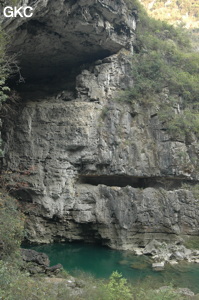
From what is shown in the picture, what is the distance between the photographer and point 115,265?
40.3ft

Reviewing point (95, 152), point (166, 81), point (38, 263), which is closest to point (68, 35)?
point (95, 152)

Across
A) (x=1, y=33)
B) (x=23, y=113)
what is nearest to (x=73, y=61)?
(x=23, y=113)

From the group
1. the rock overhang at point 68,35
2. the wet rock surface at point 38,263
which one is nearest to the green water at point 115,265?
the wet rock surface at point 38,263

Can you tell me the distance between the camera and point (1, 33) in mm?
8641

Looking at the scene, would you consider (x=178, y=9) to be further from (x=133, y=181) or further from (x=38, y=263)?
(x=38, y=263)

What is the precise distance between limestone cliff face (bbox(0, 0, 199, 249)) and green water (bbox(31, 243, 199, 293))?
0.75 m

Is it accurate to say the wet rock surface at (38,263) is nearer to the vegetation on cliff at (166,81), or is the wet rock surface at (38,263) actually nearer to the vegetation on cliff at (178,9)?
the vegetation on cliff at (166,81)

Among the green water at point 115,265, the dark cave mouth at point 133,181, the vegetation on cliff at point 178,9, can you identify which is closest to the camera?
the green water at point 115,265

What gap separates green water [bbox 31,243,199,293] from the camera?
10.4m

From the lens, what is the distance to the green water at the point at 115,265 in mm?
10393

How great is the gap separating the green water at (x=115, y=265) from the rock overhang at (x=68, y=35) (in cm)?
921

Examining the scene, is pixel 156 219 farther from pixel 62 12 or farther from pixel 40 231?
pixel 62 12

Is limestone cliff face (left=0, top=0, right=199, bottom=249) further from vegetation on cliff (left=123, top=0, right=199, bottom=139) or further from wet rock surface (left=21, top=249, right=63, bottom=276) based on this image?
wet rock surface (left=21, top=249, right=63, bottom=276)

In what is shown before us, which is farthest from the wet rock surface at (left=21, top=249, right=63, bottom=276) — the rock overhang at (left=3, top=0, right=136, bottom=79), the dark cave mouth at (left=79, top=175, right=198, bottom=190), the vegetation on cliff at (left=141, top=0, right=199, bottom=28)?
the vegetation on cliff at (left=141, top=0, right=199, bottom=28)
